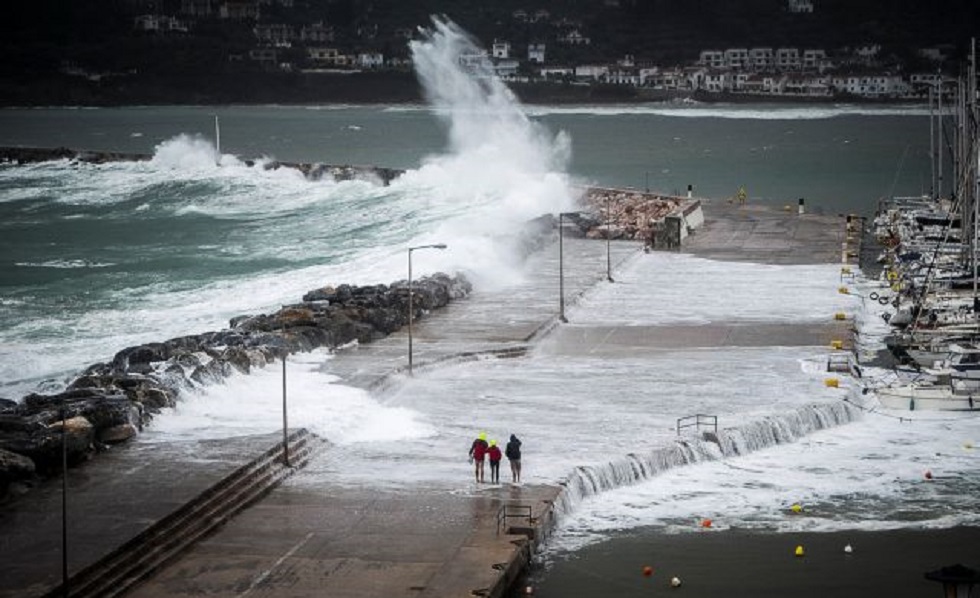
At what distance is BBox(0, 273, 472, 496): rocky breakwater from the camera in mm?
30750

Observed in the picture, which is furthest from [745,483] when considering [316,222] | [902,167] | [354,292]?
[902,167]

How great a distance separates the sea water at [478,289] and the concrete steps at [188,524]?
0.74 meters

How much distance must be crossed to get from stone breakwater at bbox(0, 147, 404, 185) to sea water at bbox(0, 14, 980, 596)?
1.61 meters

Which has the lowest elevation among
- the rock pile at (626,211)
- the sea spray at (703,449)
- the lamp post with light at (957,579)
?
the sea spray at (703,449)

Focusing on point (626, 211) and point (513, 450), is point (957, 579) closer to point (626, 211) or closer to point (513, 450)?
point (513, 450)

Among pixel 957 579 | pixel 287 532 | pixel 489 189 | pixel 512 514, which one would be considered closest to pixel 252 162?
pixel 489 189

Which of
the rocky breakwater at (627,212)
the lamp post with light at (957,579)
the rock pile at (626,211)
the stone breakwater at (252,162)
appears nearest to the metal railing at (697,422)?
the lamp post with light at (957,579)

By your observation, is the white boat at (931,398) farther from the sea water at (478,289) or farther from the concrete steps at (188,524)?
the concrete steps at (188,524)

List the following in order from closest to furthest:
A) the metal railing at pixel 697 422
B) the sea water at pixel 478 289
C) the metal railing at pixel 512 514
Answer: the metal railing at pixel 512 514 → the sea water at pixel 478 289 → the metal railing at pixel 697 422

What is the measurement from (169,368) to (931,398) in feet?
51.4

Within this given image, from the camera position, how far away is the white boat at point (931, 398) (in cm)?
3847

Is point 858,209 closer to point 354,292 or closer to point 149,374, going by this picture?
point 354,292

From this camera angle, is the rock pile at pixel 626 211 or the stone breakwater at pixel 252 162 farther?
the stone breakwater at pixel 252 162

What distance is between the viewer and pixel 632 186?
110m
